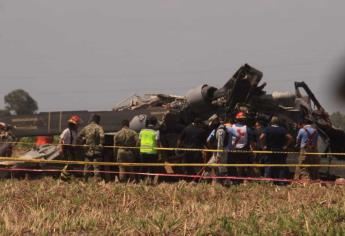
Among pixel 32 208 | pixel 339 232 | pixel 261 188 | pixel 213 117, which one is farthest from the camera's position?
pixel 213 117

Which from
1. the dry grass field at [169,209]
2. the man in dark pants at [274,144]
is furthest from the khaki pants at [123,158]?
the man in dark pants at [274,144]

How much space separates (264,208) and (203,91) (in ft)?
23.7

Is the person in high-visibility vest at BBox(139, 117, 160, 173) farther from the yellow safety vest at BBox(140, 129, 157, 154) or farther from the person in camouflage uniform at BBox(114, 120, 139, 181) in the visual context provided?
the person in camouflage uniform at BBox(114, 120, 139, 181)

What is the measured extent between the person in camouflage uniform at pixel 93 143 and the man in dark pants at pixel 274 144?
3.84m

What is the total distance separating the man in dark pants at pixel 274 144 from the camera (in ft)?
45.1

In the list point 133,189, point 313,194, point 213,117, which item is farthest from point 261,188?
point 213,117

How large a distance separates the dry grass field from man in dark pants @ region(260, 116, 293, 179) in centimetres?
168

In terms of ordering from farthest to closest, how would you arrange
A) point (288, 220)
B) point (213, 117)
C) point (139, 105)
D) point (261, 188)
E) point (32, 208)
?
point (139, 105)
point (213, 117)
point (261, 188)
point (32, 208)
point (288, 220)

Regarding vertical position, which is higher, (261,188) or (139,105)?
(139,105)

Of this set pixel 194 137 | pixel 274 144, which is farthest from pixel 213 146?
pixel 274 144

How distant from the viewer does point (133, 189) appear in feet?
36.7

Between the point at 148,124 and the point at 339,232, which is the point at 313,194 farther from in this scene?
the point at 148,124

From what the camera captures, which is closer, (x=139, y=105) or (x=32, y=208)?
(x=32, y=208)

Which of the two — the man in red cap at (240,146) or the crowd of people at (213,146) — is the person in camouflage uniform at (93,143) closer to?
Answer: the crowd of people at (213,146)
